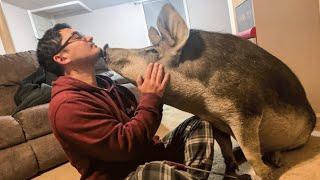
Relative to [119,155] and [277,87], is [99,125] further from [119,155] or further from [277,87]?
[277,87]

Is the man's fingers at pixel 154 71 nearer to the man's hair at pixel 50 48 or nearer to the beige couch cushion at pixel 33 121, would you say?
the man's hair at pixel 50 48

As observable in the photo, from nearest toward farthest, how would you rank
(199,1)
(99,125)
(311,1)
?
(99,125) < (311,1) < (199,1)

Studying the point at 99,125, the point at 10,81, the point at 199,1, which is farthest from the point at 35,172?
the point at 199,1

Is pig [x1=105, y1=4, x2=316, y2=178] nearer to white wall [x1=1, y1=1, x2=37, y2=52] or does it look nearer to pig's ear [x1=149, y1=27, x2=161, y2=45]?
pig's ear [x1=149, y1=27, x2=161, y2=45]

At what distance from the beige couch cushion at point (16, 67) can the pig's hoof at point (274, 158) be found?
7.92 feet

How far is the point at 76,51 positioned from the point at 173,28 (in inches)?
15.4

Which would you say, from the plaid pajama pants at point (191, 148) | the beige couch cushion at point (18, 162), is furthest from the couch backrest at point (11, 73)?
the plaid pajama pants at point (191, 148)

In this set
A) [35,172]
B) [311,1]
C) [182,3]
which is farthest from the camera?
[182,3]

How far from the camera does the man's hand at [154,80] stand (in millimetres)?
1032

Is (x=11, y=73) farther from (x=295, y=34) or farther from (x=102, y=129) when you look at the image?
(x=295, y=34)

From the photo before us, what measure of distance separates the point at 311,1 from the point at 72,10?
20.4 feet

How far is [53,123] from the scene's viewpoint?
99cm

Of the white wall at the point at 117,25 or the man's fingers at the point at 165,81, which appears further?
the white wall at the point at 117,25

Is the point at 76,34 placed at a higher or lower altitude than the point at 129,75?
higher
